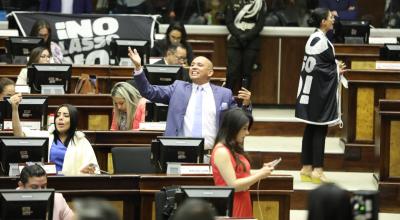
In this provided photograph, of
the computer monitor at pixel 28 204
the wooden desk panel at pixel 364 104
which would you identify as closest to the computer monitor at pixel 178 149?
the computer monitor at pixel 28 204

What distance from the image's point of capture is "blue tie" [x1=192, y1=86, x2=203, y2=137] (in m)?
9.93

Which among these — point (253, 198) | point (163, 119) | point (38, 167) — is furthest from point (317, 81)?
point (38, 167)

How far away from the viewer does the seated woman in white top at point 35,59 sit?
12.6 m

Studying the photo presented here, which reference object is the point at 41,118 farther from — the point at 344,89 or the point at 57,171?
the point at 344,89

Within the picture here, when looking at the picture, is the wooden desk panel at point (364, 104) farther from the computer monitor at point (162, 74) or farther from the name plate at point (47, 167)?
the name plate at point (47, 167)

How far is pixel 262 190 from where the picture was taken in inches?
359

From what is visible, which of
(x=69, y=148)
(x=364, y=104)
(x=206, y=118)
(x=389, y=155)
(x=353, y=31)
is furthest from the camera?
(x=353, y=31)

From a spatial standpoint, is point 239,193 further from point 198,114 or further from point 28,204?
point 198,114

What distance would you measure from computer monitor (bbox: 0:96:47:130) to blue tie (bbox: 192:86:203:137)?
5.02 feet

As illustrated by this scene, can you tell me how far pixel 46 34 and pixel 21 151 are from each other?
16.7 feet

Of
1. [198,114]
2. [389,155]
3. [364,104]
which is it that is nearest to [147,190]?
[198,114]

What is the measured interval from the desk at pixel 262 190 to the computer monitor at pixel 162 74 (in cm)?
268

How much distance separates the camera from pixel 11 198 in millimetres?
Result: 7855

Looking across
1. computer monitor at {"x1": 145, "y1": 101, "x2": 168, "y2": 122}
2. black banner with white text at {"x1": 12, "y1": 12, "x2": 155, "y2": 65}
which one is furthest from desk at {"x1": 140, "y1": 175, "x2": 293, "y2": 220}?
black banner with white text at {"x1": 12, "y1": 12, "x2": 155, "y2": 65}
